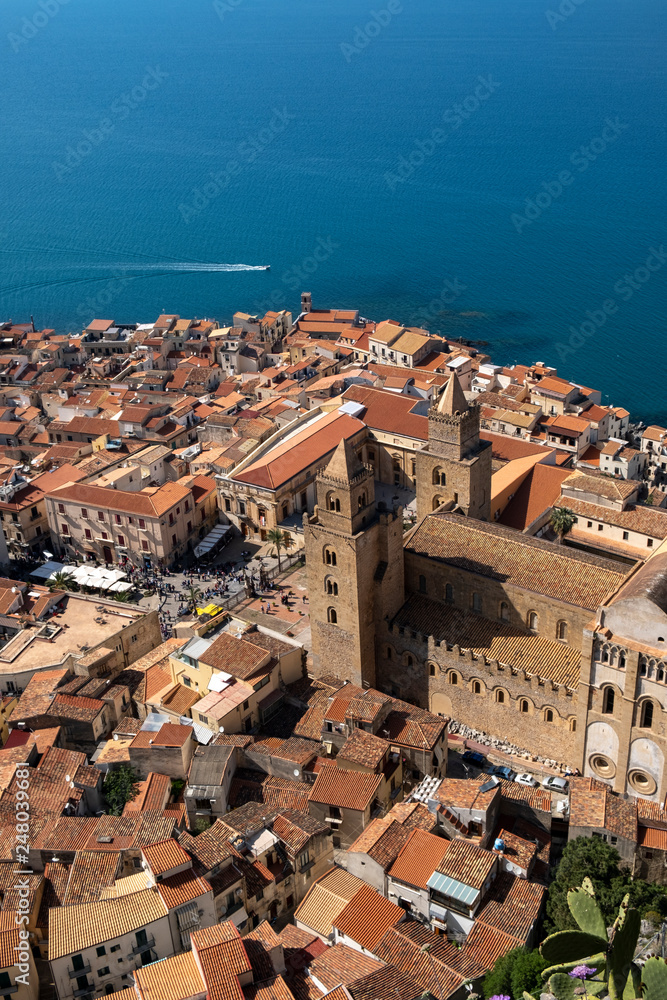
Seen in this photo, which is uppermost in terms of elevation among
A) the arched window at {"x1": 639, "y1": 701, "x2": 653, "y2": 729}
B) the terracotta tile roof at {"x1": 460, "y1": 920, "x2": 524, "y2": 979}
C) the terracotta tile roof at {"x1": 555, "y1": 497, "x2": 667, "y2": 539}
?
the arched window at {"x1": 639, "y1": 701, "x2": 653, "y2": 729}

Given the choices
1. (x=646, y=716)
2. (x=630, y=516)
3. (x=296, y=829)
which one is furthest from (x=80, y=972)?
(x=630, y=516)

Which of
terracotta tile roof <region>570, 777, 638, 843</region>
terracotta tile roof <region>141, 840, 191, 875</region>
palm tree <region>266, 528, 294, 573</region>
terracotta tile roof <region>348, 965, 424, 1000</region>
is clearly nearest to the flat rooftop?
palm tree <region>266, 528, 294, 573</region>

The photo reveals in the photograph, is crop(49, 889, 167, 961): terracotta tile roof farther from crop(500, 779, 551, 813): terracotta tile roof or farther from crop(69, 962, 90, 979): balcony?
crop(500, 779, 551, 813): terracotta tile roof

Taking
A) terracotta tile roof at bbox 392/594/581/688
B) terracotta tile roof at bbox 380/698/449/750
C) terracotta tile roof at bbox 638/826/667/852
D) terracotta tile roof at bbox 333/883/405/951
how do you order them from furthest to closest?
terracotta tile roof at bbox 392/594/581/688 < terracotta tile roof at bbox 380/698/449/750 < terracotta tile roof at bbox 638/826/667/852 < terracotta tile roof at bbox 333/883/405/951

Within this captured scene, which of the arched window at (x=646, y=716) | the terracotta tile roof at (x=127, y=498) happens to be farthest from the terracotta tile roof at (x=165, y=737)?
the terracotta tile roof at (x=127, y=498)

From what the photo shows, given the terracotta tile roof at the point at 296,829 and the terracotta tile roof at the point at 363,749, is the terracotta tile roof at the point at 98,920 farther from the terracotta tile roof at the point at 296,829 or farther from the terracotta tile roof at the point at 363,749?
the terracotta tile roof at the point at 363,749
